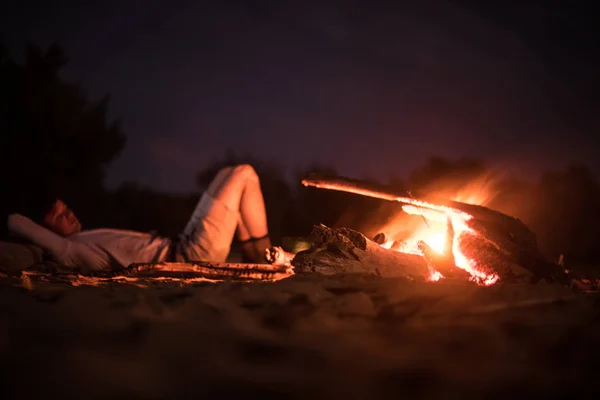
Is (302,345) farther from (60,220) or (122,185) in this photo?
(122,185)

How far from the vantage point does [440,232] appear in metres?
3.98

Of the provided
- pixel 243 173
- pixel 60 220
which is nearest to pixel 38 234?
pixel 60 220

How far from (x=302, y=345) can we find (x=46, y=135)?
10.3 metres

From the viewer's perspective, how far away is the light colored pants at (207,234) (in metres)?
4.41

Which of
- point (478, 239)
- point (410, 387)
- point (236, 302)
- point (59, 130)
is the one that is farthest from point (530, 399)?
point (59, 130)

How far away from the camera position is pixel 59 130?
965cm

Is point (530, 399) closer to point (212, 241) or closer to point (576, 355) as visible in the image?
point (576, 355)

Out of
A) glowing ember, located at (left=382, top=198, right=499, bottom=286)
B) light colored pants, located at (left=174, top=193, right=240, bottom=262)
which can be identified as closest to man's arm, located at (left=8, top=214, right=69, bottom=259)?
light colored pants, located at (left=174, top=193, right=240, bottom=262)

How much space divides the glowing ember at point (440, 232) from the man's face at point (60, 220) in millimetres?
3450

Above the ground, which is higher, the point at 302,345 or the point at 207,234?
the point at 207,234

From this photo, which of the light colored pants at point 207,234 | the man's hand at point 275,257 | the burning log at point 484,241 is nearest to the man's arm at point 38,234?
the light colored pants at point 207,234

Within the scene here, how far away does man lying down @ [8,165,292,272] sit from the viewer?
4.27 metres

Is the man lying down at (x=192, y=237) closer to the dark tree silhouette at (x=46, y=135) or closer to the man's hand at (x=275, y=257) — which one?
the man's hand at (x=275, y=257)

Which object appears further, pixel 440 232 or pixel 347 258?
pixel 440 232
